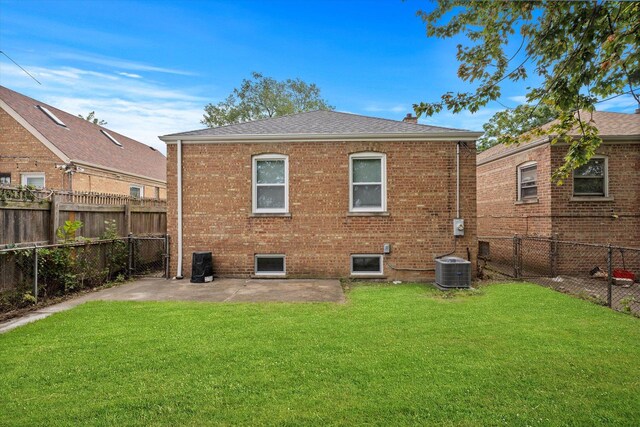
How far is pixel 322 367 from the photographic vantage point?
11.6 ft

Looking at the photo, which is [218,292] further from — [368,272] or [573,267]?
[573,267]

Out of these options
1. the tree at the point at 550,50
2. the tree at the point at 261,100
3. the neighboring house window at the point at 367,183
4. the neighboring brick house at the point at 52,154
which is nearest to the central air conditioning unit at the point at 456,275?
the neighboring house window at the point at 367,183

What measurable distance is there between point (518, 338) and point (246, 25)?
10425mm

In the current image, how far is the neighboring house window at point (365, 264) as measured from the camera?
29.0ft

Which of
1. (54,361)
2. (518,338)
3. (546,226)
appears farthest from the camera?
(546,226)

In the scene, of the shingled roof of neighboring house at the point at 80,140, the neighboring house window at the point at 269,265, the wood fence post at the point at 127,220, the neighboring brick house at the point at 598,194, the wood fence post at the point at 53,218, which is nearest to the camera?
the wood fence post at the point at 53,218

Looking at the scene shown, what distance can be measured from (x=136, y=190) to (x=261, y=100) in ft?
59.4

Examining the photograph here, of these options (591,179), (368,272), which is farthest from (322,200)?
(591,179)

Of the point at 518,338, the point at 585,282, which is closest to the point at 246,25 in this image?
the point at 518,338

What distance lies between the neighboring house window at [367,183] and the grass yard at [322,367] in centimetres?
373

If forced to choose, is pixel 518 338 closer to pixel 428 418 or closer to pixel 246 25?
pixel 428 418

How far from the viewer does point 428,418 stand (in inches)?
105

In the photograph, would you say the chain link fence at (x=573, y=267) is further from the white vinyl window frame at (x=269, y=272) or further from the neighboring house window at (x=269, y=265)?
the neighboring house window at (x=269, y=265)

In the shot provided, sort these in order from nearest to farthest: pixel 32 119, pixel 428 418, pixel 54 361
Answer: pixel 428 418 → pixel 54 361 → pixel 32 119
